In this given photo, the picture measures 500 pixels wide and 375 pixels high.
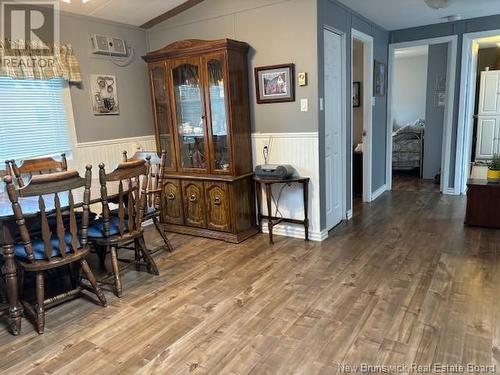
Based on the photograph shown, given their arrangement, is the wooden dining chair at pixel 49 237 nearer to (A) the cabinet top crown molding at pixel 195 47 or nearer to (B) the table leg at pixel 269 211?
(B) the table leg at pixel 269 211

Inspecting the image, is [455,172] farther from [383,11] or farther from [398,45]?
[383,11]

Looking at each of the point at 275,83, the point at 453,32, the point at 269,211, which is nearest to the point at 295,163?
the point at 269,211

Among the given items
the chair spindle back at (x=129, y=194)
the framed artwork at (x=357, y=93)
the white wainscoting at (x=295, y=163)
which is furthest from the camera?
the framed artwork at (x=357, y=93)

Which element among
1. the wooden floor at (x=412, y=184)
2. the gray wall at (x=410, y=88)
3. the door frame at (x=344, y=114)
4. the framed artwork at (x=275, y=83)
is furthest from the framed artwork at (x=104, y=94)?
the gray wall at (x=410, y=88)

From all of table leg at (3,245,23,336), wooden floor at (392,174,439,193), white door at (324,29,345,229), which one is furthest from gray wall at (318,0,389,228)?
table leg at (3,245,23,336)

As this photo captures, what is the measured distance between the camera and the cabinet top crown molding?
350 centimetres

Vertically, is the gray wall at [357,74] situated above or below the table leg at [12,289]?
above

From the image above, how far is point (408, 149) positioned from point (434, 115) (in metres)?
0.89

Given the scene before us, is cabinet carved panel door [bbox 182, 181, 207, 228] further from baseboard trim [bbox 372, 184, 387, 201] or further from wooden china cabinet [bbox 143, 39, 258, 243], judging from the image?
baseboard trim [bbox 372, 184, 387, 201]

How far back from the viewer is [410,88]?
9.30 metres

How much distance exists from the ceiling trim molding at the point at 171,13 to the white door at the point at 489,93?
4812 mm

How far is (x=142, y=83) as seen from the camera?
14.5ft

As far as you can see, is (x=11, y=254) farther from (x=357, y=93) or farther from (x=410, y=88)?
(x=410, y=88)

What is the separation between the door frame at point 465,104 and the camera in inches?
191
